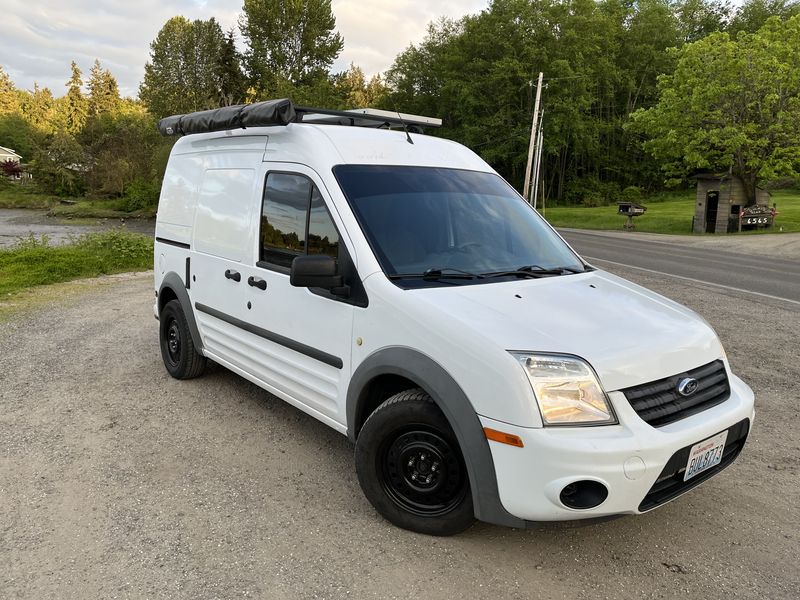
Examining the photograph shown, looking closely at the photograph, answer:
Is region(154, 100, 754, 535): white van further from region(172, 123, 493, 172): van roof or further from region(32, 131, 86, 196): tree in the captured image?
region(32, 131, 86, 196): tree

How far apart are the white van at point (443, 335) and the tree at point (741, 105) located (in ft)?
83.6

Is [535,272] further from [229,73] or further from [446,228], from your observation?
[229,73]

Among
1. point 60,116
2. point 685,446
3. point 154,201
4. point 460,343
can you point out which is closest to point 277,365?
point 460,343

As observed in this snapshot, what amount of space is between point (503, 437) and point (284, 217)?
2111 millimetres

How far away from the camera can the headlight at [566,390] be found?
2.51 m

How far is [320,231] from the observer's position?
3.57m

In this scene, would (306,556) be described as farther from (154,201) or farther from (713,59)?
(154,201)

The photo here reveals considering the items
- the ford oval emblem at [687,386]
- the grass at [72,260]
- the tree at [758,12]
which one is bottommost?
the grass at [72,260]

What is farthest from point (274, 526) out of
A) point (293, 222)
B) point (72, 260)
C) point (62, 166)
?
point (62, 166)

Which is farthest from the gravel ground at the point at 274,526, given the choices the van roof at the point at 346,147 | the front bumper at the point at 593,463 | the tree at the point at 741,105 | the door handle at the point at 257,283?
the tree at the point at 741,105

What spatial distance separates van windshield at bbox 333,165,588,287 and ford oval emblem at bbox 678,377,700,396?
101 cm

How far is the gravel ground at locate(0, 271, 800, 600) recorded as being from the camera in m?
2.67

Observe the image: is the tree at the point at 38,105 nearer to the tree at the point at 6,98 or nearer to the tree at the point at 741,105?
the tree at the point at 6,98

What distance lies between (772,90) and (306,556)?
95.9 feet
